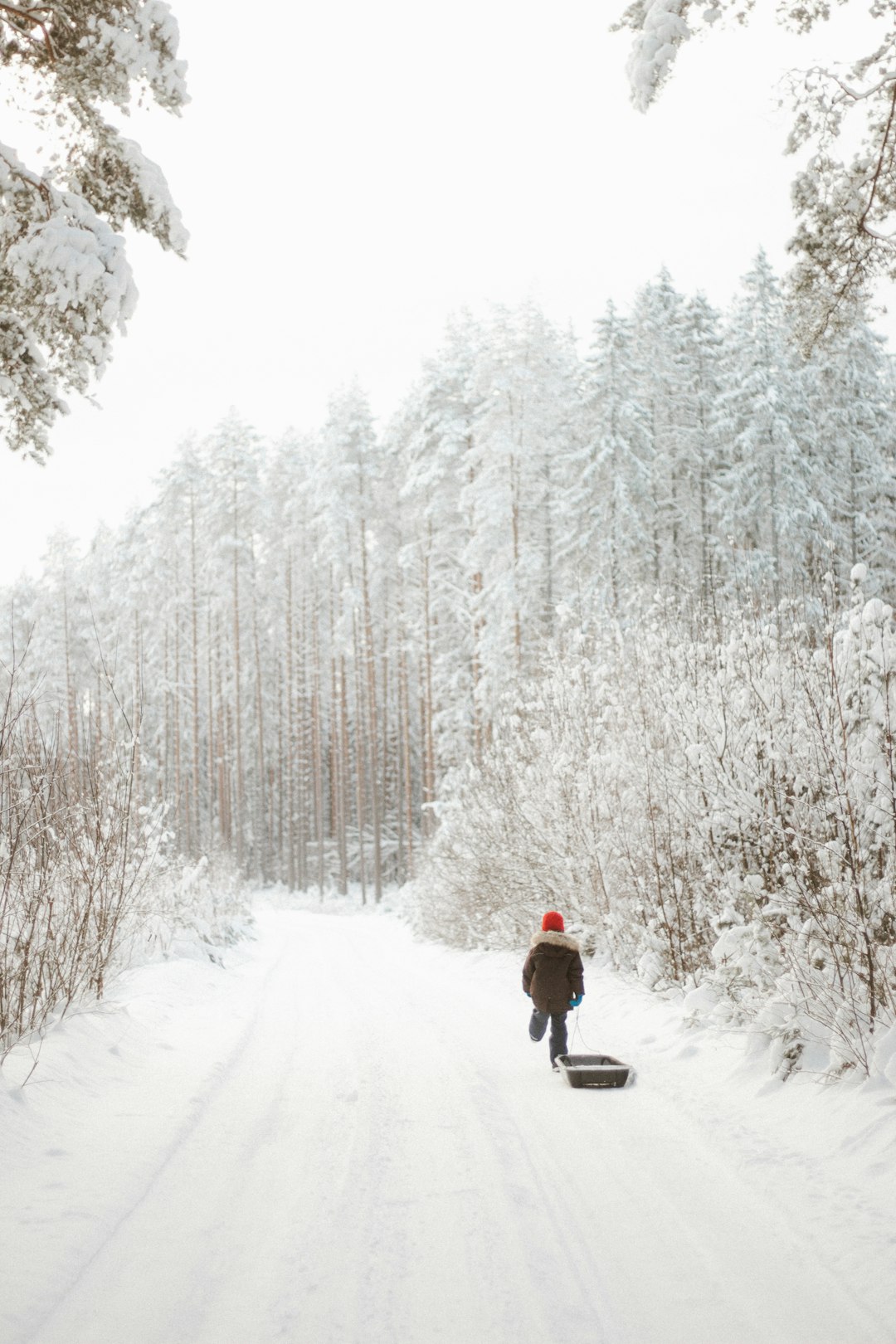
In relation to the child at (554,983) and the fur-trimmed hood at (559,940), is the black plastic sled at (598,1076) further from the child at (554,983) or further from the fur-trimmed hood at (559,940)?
the fur-trimmed hood at (559,940)

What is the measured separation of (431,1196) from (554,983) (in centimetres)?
323

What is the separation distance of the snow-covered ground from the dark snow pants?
0.73 feet

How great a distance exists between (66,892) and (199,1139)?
2856 millimetres

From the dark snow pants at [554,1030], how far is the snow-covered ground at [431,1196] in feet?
0.73

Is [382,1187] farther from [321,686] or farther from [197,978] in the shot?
[321,686]

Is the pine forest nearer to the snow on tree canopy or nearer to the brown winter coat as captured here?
the brown winter coat

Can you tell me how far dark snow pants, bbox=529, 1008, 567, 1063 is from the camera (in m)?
Result: 7.16

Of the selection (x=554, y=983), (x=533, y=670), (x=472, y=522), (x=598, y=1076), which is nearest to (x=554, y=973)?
(x=554, y=983)

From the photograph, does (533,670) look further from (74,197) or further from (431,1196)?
(431,1196)

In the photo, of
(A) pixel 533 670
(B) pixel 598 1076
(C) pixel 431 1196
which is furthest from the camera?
(A) pixel 533 670

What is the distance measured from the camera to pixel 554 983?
727 centimetres

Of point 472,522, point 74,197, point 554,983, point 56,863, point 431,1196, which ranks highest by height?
point 472,522

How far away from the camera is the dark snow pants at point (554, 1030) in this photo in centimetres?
716

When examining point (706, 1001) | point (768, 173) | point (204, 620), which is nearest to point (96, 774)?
point (706, 1001)
